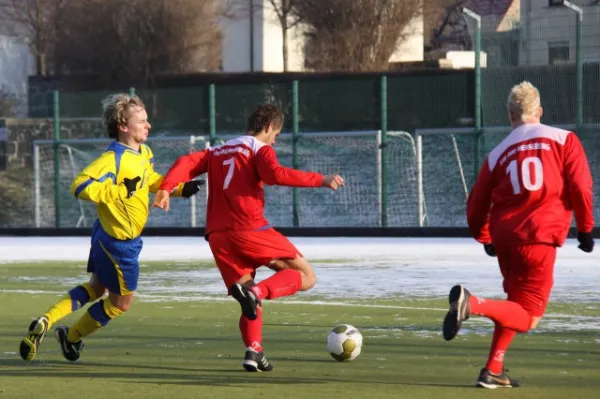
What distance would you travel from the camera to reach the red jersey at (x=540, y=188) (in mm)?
7594

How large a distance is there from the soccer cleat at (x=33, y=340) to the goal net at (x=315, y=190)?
1615cm

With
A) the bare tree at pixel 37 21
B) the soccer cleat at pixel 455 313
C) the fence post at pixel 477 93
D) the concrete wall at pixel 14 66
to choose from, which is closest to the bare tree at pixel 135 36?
the bare tree at pixel 37 21

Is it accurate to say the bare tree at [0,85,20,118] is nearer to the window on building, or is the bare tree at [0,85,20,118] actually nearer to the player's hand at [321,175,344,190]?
the window on building

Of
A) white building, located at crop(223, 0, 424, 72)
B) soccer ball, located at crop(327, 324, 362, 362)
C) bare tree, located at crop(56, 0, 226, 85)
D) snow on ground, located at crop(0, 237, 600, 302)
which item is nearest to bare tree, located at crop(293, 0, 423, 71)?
bare tree, located at crop(56, 0, 226, 85)

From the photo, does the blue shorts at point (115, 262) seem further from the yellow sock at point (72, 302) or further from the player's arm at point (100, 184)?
the player's arm at point (100, 184)

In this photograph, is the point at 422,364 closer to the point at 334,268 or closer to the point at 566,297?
the point at 566,297

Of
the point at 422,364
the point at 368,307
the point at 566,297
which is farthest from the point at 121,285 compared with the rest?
the point at 566,297

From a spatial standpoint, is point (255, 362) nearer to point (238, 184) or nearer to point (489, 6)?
point (238, 184)

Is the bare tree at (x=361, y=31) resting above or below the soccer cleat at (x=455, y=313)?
above

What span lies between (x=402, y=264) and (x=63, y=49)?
2446 cm

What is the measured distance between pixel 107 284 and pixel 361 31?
90.8 ft

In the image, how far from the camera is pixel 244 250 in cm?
858

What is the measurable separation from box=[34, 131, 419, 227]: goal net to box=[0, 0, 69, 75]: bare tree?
1288 cm

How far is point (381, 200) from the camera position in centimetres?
2480
